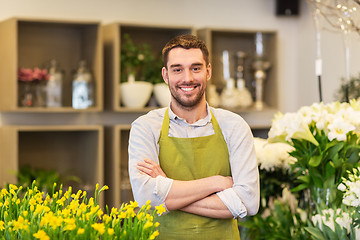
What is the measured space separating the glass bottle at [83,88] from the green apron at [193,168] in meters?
2.11

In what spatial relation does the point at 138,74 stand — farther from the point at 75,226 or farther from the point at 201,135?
the point at 75,226

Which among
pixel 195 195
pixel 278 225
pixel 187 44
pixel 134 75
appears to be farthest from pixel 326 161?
pixel 134 75

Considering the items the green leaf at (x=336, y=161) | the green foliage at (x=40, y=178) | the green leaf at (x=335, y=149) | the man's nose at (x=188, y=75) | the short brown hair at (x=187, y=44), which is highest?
the short brown hair at (x=187, y=44)

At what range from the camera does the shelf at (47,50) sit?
3.56m

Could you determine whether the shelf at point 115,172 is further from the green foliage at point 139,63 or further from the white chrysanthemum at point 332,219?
the white chrysanthemum at point 332,219

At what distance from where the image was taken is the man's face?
1.67 metres

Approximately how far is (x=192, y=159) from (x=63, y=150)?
7.88ft

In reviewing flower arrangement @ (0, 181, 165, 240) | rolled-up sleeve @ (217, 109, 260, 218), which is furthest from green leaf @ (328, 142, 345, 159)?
flower arrangement @ (0, 181, 165, 240)

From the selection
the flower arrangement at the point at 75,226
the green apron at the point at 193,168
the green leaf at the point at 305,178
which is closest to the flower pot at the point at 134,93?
the green leaf at the point at 305,178

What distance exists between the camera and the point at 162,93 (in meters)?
3.89

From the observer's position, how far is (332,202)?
219 centimetres

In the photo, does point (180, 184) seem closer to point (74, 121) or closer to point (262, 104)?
point (74, 121)

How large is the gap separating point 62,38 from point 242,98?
1.44m

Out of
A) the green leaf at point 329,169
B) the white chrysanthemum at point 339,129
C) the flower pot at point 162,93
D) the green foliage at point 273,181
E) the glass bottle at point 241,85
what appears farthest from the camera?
the glass bottle at point 241,85
